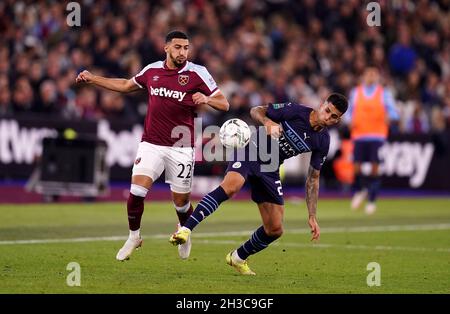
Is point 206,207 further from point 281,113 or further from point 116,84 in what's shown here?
point 116,84

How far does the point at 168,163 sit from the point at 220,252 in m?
1.91

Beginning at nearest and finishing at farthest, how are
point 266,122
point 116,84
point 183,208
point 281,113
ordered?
point 266,122, point 281,113, point 116,84, point 183,208

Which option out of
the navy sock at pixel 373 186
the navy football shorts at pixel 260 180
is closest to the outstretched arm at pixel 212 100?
the navy football shorts at pixel 260 180

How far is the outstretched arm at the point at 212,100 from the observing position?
12062mm

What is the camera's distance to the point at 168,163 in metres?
12.8

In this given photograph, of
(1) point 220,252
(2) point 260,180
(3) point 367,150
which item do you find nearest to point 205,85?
(2) point 260,180

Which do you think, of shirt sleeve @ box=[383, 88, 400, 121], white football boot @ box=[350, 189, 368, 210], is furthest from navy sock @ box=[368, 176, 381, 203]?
shirt sleeve @ box=[383, 88, 400, 121]

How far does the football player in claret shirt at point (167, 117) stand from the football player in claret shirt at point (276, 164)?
734mm

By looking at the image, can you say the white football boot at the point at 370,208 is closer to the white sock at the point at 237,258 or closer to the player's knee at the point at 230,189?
the white sock at the point at 237,258

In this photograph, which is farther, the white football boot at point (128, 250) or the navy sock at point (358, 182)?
the navy sock at point (358, 182)

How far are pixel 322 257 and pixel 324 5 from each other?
18.8m

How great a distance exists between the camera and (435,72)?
31359 millimetres
